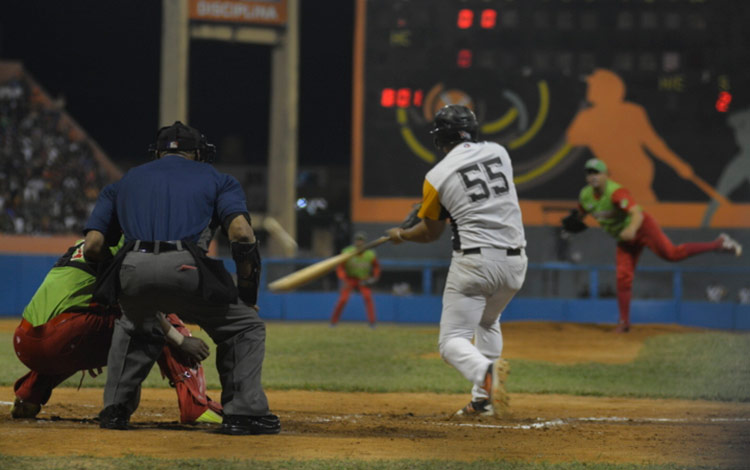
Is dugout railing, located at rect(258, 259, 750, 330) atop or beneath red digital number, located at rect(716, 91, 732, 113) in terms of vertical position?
beneath

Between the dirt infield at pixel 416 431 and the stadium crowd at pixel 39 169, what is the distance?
49.3 ft

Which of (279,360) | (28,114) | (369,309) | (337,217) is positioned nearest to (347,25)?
(337,217)

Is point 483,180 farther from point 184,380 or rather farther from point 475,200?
point 184,380

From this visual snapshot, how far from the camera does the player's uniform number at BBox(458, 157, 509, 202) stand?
576cm

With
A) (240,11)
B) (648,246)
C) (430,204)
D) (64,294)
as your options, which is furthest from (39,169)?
(430,204)

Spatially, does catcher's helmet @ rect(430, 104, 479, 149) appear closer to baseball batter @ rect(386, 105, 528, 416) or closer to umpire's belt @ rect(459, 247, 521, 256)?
baseball batter @ rect(386, 105, 528, 416)

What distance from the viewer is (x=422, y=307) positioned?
19688 millimetres

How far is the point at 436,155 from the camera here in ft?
65.8

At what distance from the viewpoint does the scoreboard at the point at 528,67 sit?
19.8 metres

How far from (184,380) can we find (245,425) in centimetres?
62

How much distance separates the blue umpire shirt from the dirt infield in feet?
3.38

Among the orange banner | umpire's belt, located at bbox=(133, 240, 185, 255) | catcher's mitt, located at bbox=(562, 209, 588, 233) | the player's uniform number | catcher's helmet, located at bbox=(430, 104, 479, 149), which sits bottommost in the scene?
catcher's mitt, located at bbox=(562, 209, 588, 233)

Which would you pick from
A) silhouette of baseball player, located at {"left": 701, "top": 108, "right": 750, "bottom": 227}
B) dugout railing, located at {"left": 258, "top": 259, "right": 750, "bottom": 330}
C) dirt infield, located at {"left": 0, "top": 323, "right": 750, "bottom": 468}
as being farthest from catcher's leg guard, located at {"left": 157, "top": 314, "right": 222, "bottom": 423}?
silhouette of baseball player, located at {"left": 701, "top": 108, "right": 750, "bottom": 227}

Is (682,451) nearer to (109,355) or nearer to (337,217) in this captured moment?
(109,355)
